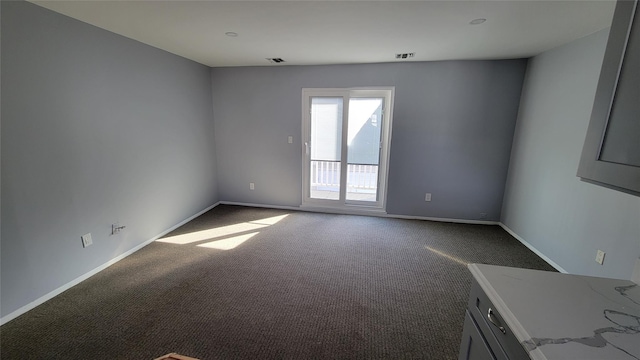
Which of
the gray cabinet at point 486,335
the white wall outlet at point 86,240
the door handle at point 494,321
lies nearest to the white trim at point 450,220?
the gray cabinet at point 486,335

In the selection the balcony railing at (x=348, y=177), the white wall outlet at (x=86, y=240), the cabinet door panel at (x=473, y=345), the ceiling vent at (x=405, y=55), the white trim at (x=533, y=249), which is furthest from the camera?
the balcony railing at (x=348, y=177)

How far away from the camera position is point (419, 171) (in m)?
3.86

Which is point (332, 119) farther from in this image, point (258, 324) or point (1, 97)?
point (1, 97)

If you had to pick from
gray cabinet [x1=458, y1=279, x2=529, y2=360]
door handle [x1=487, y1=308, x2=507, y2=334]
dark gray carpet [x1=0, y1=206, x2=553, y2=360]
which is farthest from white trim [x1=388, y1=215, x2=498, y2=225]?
door handle [x1=487, y1=308, x2=507, y2=334]

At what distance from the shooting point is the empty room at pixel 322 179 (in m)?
1.17

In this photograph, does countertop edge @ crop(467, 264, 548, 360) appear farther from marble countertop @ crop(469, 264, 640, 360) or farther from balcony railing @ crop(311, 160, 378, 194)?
balcony railing @ crop(311, 160, 378, 194)

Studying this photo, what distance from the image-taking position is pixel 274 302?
2.13m

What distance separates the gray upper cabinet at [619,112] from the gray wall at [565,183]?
1673 mm

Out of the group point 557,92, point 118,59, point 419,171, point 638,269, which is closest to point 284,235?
point 419,171

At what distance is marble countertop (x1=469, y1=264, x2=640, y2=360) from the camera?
75 centimetres

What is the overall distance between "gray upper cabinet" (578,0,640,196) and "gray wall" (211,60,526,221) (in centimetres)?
285

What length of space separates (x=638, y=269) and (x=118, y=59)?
4028 mm

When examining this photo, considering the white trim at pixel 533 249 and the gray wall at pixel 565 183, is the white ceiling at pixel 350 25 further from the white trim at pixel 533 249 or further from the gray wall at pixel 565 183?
the white trim at pixel 533 249

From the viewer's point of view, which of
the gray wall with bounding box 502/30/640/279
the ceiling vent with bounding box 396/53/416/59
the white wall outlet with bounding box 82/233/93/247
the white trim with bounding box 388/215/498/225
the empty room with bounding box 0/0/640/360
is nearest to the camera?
the empty room with bounding box 0/0/640/360
